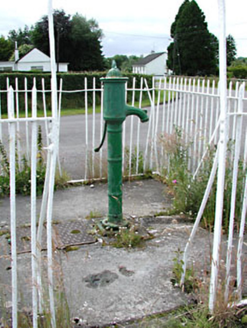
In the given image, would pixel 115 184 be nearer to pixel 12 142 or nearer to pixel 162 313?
pixel 162 313

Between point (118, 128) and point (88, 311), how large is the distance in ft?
6.78

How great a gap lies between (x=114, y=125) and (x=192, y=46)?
45689 mm

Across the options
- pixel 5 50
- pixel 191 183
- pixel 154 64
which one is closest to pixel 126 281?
pixel 191 183

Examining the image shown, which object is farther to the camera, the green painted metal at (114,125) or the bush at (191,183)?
the bush at (191,183)

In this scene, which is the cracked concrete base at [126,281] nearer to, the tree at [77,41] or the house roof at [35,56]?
the tree at [77,41]

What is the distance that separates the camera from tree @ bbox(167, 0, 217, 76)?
45719 mm

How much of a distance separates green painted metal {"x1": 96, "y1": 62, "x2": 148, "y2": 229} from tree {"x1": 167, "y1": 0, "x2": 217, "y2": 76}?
4263cm

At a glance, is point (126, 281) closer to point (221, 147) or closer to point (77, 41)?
point (221, 147)

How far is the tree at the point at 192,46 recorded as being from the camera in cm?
4572

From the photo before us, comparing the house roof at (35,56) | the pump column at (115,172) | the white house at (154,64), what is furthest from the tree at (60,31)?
the pump column at (115,172)

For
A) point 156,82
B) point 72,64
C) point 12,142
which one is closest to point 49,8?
point 12,142

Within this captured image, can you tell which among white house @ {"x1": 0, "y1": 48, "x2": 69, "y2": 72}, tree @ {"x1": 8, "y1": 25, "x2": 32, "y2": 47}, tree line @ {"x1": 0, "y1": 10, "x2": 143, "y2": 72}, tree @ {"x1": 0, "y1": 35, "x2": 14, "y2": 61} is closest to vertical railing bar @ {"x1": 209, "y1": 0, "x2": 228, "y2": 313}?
tree line @ {"x1": 0, "y1": 10, "x2": 143, "y2": 72}

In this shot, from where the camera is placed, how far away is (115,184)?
4.36 m

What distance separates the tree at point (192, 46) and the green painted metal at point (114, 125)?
4263 centimetres
